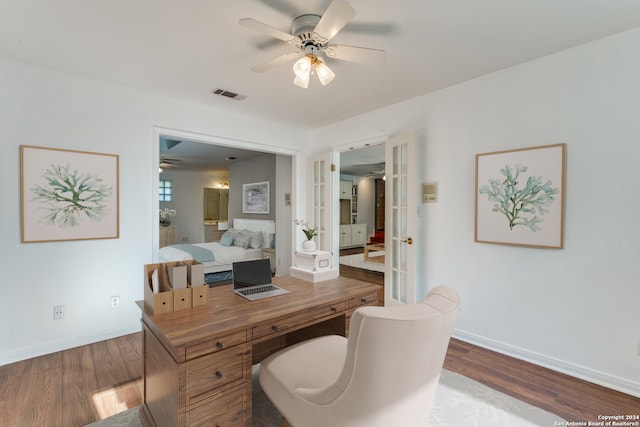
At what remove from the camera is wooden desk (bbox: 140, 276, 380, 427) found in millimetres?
1256

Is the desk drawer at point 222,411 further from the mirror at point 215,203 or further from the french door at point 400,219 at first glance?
the mirror at point 215,203

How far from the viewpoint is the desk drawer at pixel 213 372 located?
4.14 ft

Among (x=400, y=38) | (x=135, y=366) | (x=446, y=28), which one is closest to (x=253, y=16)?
(x=400, y=38)

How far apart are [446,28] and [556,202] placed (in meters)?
1.64

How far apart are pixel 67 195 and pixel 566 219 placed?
441 cm

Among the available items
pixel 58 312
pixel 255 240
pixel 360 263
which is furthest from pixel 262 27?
pixel 360 263

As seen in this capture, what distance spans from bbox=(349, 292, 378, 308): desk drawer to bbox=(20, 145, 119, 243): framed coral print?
257 cm

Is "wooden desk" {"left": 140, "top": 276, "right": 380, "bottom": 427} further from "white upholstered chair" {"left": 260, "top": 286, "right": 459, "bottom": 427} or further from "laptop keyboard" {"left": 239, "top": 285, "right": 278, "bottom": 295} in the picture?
"white upholstered chair" {"left": 260, "top": 286, "right": 459, "bottom": 427}

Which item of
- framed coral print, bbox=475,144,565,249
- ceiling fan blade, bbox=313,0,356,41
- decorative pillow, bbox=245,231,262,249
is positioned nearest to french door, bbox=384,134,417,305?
framed coral print, bbox=475,144,565,249

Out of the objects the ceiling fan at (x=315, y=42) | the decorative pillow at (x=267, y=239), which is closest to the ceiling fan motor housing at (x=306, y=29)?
the ceiling fan at (x=315, y=42)

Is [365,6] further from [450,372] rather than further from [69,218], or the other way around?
[69,218]

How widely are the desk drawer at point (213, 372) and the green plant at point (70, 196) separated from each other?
238cm

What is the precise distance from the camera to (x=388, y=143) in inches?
135

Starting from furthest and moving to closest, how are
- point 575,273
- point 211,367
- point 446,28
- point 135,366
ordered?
point 135,366 → point 575,273 → point 446,28 → point 211,367
